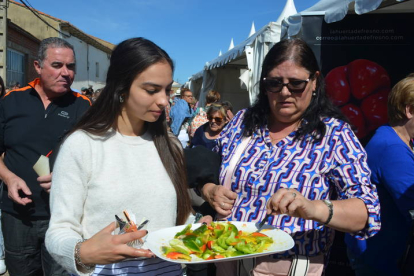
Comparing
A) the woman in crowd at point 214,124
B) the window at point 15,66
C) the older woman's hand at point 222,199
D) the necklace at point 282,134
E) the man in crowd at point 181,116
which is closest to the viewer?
the older woman's hand at point 222,199

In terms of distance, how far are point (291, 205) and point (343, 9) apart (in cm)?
281

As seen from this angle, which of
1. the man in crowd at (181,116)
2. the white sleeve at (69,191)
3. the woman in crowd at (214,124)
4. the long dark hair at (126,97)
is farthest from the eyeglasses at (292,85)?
the man in crowd at (181,116)

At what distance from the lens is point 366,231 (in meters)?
1.67

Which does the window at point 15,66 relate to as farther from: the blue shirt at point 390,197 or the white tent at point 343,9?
the blue shirt at point 390,197

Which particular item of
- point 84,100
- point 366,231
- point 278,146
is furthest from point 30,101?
point 366,231

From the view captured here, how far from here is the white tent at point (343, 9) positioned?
Answer: 3.30m

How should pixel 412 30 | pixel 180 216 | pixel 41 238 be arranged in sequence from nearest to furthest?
1. pixel 180 216
2. pixel 41 238
3. pixel 412 30

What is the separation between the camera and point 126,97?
1721 mm

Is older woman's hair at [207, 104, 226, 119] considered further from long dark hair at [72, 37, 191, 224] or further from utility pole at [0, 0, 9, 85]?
utility pole at [0, 0, 9, 85]

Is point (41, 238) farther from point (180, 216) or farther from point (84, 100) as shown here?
point (180, 216)

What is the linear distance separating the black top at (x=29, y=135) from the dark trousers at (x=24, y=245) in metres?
0.07

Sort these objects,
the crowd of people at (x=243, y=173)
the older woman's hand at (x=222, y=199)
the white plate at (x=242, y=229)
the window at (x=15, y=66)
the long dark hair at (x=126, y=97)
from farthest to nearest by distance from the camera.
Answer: the window at (x=15, y=66), the older woman's hand at (x=222, y=199), the long dark hair at (x=126, y=97), the crowd of people at (x=243, y=173), the white plate at (x=242, y=229)

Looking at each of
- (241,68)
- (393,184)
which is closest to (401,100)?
(393,184)

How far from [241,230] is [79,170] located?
Result: 820mm
